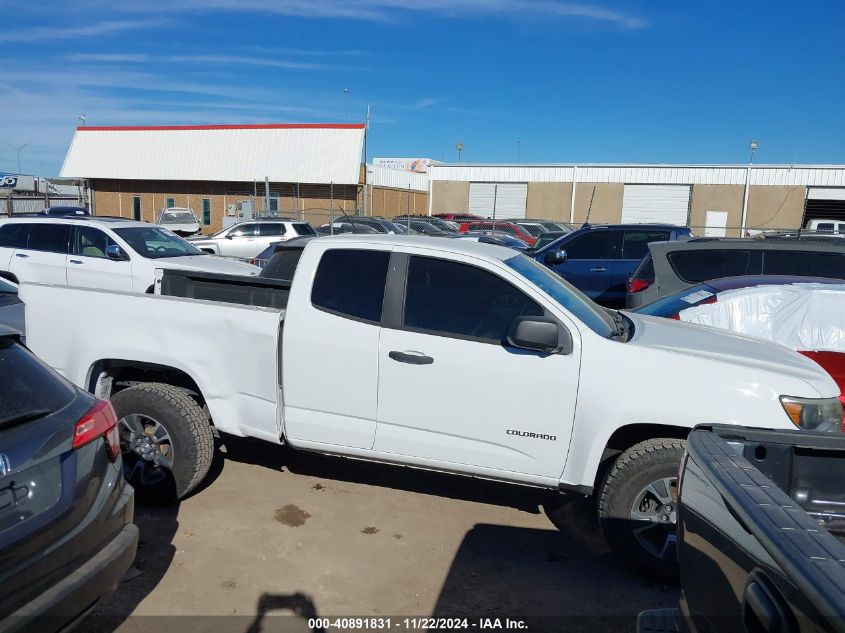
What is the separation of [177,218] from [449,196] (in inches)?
756

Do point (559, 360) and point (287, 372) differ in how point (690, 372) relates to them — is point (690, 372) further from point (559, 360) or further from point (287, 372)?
point (287, 372)

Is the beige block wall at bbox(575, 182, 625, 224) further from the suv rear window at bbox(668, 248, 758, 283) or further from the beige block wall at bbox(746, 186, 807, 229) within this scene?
the suv rear window at bbox(668, 248, 758, 283)

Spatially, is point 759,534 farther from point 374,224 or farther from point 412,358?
point 374,224

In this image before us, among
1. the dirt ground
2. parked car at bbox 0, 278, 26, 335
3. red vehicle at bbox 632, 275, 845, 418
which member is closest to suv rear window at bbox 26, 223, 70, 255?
parked car at bbox 0, 278, 26, 335

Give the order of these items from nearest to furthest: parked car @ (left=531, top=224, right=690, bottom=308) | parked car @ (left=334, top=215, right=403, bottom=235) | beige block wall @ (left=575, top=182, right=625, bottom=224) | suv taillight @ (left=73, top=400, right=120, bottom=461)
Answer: suv taillight @ (left=73, top=400, right=120, bottom=461), parked car @ (left=531, top=224, right=690, bottom=308), parked car @ (left=334, top=215, right=403, bottom=235), beige block wall @ (left=575, top=182, right=625, bottom=224)

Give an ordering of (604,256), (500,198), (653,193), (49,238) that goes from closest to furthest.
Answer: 1. (49,238)
2. (604,256)
3. (653,193)
4. (500,198)

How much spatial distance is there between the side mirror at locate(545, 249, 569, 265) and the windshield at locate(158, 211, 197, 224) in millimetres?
21137

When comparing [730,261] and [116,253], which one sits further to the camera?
[116,253]

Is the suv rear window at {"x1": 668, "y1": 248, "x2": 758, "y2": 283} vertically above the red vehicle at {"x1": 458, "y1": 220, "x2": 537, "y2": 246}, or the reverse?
the red vehicle at {"x1": 458, "y1": 220, "x2": 537, "y2": 246}

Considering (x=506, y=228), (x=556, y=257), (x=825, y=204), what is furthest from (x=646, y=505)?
(x=825, y=204)

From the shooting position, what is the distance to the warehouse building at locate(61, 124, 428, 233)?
3438 centimetres

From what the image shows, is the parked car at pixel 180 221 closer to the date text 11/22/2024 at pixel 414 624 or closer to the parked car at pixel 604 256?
the parked car at pixel 604 256

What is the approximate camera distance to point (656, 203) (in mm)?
38625

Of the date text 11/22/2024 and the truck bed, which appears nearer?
the date text 11/22/2024
